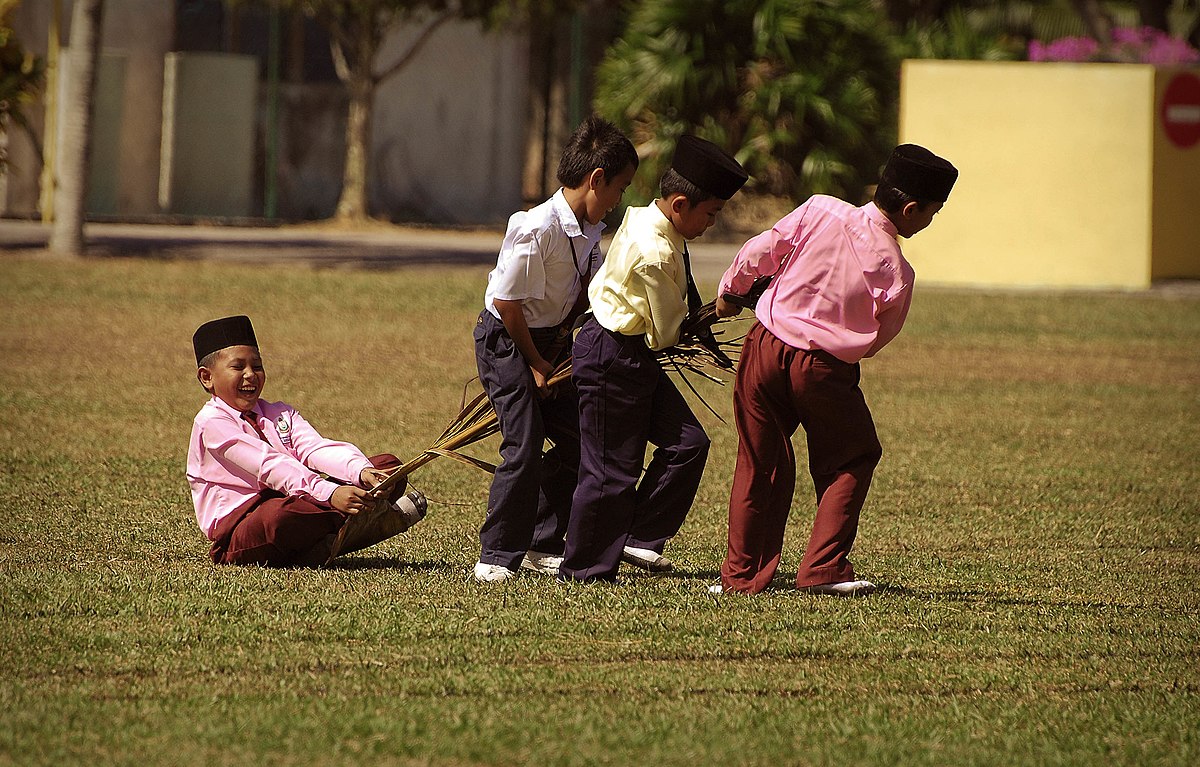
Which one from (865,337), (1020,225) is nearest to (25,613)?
(865,337)

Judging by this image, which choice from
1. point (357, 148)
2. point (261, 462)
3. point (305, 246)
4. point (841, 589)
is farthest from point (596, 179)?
point (357, 148)

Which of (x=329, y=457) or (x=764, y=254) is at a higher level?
(x=764, y=254)

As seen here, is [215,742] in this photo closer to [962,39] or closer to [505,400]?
[505,400]

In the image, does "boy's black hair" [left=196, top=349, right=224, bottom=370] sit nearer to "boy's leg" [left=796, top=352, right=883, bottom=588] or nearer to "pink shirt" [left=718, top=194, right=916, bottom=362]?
"pink shirt" [left=718, top=194, right=916, bottom=362]

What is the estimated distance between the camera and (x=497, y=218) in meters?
23.6

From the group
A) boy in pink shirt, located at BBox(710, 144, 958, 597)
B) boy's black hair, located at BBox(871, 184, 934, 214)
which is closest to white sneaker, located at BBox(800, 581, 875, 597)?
boy in pink shirt, located at BBox(710, 144, 958, 597)

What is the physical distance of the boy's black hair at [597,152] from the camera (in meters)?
5.34

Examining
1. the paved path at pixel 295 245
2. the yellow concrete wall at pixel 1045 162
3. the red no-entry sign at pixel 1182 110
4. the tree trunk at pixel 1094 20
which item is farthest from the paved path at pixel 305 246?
the tree trunk at pixel 1094 20

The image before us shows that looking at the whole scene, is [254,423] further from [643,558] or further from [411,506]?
[643,558]

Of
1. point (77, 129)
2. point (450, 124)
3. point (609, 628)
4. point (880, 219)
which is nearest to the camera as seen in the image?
point (609, 628)

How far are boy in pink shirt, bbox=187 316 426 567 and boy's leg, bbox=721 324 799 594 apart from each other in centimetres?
111

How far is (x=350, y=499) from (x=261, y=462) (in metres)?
0.35

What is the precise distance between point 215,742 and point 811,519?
3.96 metres

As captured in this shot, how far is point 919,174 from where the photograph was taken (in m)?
5.22
